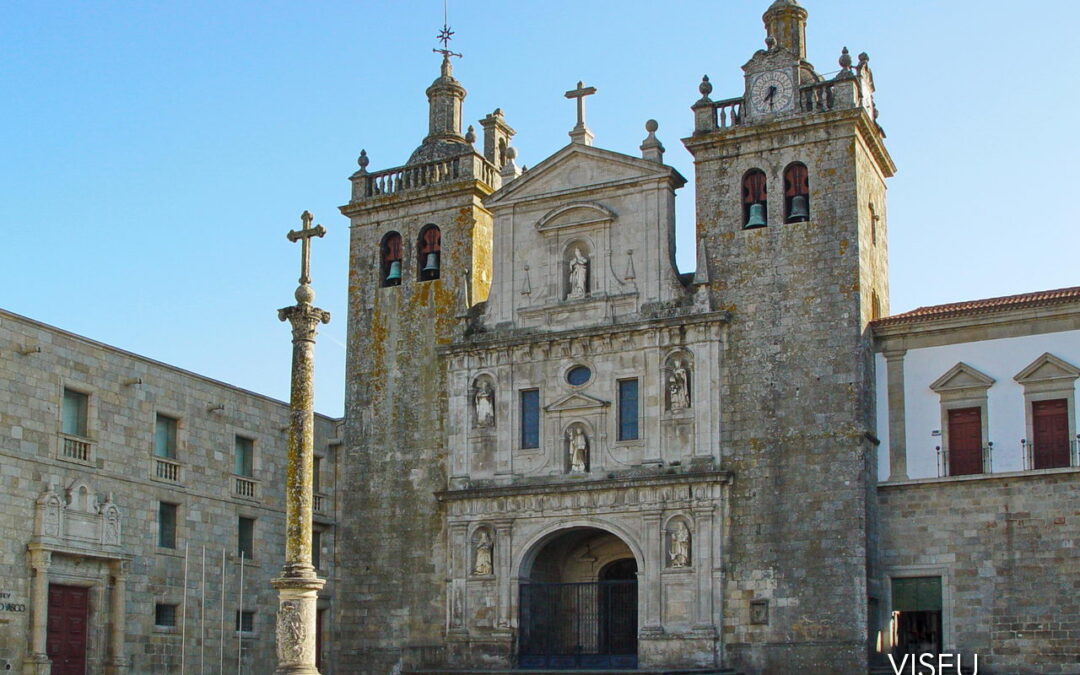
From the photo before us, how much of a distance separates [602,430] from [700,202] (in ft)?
17.7

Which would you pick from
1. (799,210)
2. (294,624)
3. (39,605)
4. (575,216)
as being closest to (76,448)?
(39,605)

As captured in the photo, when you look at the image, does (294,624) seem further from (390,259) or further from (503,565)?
(390,259)

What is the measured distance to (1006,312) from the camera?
30.1 metres

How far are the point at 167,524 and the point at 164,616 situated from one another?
2.11m

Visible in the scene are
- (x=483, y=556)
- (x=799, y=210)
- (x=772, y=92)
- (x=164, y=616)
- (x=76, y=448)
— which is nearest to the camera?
(x=799, y=210)

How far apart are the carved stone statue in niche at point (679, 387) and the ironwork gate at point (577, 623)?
12.7ft

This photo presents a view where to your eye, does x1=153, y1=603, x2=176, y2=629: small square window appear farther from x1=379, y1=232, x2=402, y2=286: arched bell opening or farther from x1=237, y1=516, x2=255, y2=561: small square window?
x1=379, y1=232, x2=402, y2=286: arched bell opening

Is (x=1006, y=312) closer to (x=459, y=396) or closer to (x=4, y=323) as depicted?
(x=459, y=396)

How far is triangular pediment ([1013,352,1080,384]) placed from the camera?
2934cm

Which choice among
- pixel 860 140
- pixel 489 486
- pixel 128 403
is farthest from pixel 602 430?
pixel 128 403

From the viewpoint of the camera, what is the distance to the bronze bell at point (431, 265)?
3609 cm

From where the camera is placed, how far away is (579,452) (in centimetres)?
3272

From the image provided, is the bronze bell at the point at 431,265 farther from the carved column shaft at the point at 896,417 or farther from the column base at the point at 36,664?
the column base at the point at 36,664

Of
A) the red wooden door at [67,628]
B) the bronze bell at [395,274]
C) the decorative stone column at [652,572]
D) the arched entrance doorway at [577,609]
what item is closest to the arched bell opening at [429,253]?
the bronze bell at [395,274]
